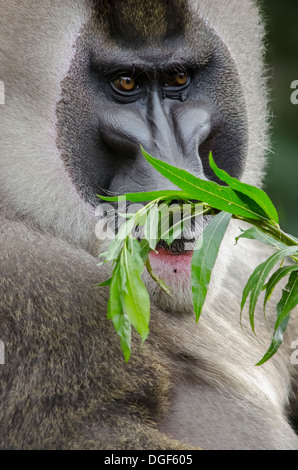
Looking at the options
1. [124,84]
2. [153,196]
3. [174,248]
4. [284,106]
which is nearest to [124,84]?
[124,84]

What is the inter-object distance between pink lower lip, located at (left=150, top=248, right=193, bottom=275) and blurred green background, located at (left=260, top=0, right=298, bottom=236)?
2.65 metres

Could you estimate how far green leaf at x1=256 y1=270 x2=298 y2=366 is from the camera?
82.9 inches

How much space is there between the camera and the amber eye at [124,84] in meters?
2.71

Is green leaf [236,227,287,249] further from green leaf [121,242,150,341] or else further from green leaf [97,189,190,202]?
green leaf [121,242,150,341]

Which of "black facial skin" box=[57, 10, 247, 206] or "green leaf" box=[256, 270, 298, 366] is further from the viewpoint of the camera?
"black facial skin" box=[57, 10, 247, 206]

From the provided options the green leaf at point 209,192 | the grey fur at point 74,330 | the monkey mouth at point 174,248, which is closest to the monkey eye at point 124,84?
→ the grey fur at point 74,330

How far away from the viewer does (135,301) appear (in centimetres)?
189

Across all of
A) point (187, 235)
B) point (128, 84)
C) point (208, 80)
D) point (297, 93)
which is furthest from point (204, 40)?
point (297, 93)

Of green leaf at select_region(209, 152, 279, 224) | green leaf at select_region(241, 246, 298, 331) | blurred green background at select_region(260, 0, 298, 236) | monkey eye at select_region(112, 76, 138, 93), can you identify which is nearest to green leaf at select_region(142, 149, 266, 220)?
green leaf at select_region(209, 152, 279, 224)

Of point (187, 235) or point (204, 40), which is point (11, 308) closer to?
point (187, 235)

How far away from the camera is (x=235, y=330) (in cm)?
310

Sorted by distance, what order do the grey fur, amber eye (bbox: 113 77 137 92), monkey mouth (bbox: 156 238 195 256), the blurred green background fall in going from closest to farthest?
the grey fur < monkey mouth (bbox: 156 238 195 256) < amber eye (bbox: 113 77 137 92) < the blurred green background
